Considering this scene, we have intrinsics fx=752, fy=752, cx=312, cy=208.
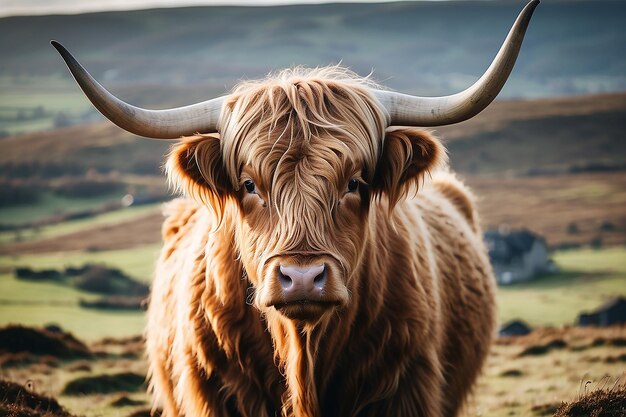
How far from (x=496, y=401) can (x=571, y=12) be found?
141224mm

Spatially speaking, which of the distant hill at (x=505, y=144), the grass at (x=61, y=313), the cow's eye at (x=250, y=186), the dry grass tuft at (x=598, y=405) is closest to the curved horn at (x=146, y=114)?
the cow's eye at (x=250, y=186)

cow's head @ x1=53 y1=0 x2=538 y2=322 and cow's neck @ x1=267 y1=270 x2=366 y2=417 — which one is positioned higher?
cow's head @ x1=53 y1=0 x2=538 y2=322

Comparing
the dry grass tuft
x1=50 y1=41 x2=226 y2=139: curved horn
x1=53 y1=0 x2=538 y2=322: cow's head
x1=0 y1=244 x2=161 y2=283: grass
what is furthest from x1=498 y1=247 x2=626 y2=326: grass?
x1=50 y1=41 x2=226 y2=139: curved horn

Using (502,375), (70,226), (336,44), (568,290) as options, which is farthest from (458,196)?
(336,44)

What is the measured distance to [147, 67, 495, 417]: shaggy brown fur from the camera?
3604 millimetres

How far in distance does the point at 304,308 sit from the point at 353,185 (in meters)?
0.76

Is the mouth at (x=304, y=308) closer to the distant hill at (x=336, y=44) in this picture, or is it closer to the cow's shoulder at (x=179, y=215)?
the cow's shoulder at (x=179, y=215)

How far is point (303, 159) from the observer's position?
3615mm

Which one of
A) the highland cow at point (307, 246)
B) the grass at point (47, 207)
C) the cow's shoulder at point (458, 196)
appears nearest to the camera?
the highland cow at point (307, 246)

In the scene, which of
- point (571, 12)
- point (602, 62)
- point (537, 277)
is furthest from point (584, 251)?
point (571, 12)

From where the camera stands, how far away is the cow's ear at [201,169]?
12.8 ft

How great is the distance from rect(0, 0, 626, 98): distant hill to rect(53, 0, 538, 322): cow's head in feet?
300

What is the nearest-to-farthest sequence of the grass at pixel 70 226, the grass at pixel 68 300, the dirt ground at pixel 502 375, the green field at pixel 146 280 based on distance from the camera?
the dirt ground at pixel 502 375 → the grass at pixel 68 300 → the green field at pixel 146 280 → the grass at pixel 70 226

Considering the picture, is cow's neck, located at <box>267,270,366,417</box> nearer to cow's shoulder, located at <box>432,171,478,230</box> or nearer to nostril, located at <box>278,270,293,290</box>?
nostril, located at <box>278,270,293,290</box>
